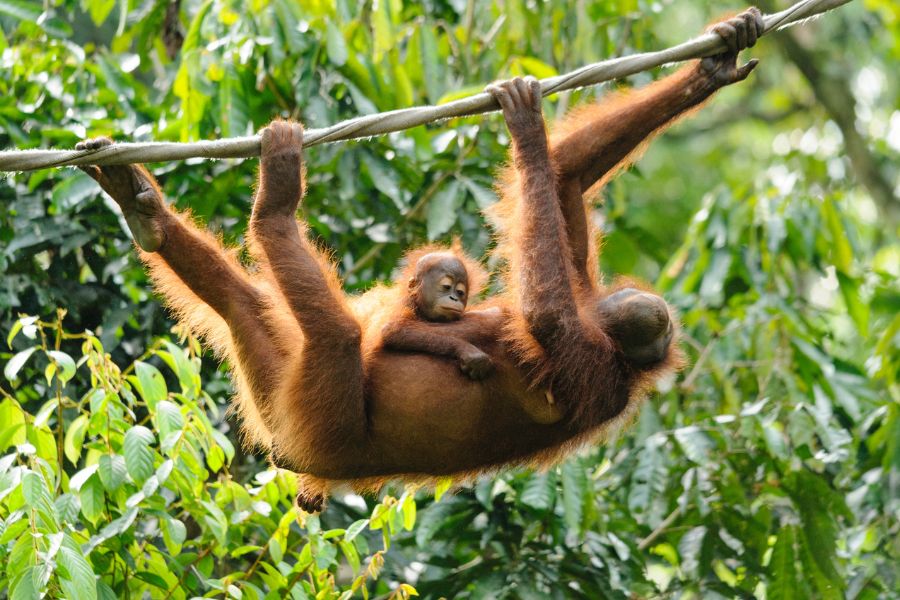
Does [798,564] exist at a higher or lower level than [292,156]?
lower

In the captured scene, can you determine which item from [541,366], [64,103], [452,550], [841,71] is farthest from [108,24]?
[841,71]

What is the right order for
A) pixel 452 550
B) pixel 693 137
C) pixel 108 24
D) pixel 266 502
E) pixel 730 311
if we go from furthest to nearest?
1. pixel 693 137
2. pixel 108 24
3. pixel 730 311
4. pixel 452 550
5. pixel 266 502

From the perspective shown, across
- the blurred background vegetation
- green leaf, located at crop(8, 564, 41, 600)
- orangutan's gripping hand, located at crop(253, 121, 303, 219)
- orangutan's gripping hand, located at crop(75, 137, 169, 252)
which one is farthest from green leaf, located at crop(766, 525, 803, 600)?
green leaf, located at crop(8, 564, 41, 600)

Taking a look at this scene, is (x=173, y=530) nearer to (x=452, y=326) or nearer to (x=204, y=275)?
(x=204, y=275)

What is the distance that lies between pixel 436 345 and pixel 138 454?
114 centimetres

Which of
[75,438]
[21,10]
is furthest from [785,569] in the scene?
[21,10]

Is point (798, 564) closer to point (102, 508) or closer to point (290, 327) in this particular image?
point (290, 327)

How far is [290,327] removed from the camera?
181 inches

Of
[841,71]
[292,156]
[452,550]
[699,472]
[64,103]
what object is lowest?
[452,550]

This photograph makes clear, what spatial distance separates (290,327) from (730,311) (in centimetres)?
329

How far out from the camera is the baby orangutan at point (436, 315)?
4.39 metres

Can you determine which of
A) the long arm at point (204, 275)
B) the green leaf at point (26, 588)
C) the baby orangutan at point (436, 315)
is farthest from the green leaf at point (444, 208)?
the green leaf at point (26, 588)

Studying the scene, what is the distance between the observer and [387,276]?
655 centimetres

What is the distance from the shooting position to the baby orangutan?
4.39m
